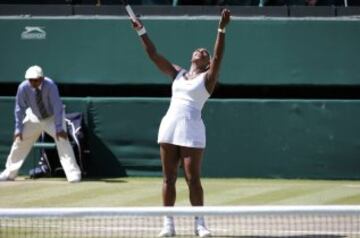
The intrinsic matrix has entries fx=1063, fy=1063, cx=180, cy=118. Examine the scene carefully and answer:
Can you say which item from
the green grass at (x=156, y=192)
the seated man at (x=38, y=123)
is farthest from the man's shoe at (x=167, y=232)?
the seated man at (x=38, y=123)

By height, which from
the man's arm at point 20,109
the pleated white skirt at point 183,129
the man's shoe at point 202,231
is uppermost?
the pleated white skirt at point 183,129

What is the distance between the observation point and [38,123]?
15.5 metres

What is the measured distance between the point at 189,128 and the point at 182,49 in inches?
280

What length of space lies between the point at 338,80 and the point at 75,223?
7359mm

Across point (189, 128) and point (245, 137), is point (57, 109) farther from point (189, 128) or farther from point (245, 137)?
point (189, 128)

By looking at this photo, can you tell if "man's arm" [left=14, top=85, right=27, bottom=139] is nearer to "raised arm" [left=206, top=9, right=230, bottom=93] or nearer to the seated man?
the seated man

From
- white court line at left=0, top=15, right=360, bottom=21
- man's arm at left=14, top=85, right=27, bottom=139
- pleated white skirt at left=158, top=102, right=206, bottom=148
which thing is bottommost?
man's arm at left=14, top=85, right=27, bottom=139

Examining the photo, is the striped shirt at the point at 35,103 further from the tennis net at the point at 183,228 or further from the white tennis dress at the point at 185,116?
the white tennis dress at the point at 185,116

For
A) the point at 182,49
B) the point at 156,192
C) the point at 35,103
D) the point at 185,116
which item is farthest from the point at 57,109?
the point at 185,116

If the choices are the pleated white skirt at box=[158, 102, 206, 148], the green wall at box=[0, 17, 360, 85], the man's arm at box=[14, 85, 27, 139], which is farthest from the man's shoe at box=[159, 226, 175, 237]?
the green wall at box=[0, 17, 360, 85]

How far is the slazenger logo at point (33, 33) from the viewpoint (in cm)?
1752

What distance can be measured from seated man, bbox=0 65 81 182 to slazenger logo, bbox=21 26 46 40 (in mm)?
2177

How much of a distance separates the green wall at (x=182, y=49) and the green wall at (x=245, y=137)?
0.74m

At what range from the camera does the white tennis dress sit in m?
→ 9.96
